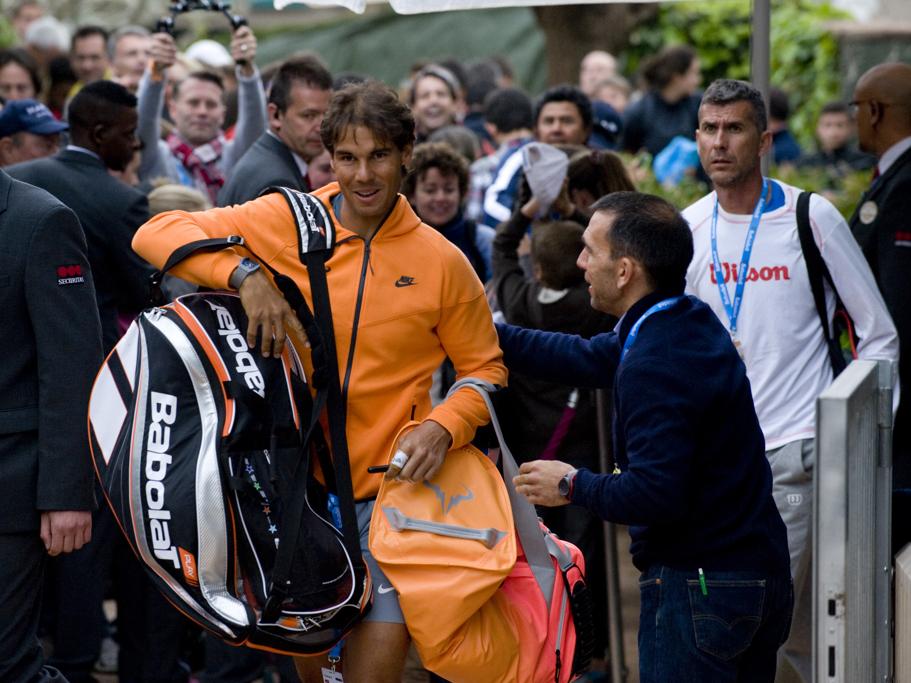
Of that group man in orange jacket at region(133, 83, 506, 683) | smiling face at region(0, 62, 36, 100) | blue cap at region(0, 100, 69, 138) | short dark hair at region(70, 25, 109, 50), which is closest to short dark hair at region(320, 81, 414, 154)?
man in orange jacket at region(133, 83, 506, 683)

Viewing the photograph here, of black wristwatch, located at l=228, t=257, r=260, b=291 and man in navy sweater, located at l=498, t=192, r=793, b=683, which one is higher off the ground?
black wristwatch, located at l=228, t=257, r=260, b=291

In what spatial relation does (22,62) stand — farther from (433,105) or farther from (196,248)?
(196,248)

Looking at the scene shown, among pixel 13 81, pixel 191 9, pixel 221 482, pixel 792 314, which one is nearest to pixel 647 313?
pixel 221 482

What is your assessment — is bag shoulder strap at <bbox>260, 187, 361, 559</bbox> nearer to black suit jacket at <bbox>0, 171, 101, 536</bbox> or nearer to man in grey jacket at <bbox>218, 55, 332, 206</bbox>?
black suit jacket at <bbox>0, 171, 101, 536</bbox>

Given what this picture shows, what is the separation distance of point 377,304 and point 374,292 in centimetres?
4

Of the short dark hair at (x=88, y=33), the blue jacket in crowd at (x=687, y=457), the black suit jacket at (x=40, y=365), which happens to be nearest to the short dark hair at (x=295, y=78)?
the black suit jacket at (x=40, y=365)

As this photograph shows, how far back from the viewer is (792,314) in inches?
191

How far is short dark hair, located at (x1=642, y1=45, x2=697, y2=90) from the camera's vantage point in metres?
11.0

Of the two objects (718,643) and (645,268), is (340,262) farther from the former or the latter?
(718,643)

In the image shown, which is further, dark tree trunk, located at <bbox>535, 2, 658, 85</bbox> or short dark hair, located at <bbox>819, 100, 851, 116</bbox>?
dark tree trunk, located at <bbox>535, 2, 658, 85</bbox>

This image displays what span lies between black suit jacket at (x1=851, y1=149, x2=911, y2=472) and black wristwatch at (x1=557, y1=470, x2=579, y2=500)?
2.38 metres

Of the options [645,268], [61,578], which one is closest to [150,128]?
[61,578]

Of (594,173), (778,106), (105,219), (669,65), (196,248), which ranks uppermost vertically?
(669,65)

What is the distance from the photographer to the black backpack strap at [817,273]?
190 inches
